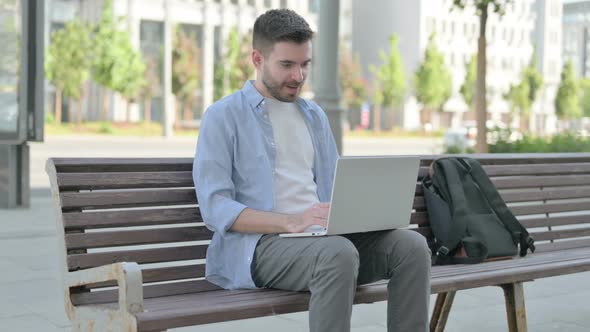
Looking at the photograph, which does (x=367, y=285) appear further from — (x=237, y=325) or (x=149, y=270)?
(x=237, y=325)

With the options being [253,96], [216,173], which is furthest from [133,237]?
[253,96]

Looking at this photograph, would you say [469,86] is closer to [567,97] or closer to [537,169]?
[567,97]

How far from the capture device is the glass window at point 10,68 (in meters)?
11.6

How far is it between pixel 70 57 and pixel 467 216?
147ft

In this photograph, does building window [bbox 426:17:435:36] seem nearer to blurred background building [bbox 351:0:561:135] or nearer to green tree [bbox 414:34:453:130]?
blurred background building [bbox 351:0:561:135]

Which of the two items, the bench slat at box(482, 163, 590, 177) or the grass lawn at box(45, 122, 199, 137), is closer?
the bench slat at box(482, 163, 590, 177)

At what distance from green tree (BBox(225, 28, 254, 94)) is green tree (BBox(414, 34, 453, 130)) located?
13.2 metres

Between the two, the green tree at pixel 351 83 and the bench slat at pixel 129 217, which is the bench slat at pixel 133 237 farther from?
the green tree at pixel 351 83

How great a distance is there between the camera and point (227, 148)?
12.0 ft

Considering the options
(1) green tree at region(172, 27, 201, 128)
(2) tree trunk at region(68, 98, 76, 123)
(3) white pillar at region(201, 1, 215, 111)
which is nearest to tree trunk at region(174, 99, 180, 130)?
(3) white pillar at region(201, 1, 215, 111)

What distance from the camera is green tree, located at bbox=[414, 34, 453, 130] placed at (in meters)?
64.5

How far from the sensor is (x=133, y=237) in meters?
3.79

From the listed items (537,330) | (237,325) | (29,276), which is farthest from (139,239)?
(29,276)

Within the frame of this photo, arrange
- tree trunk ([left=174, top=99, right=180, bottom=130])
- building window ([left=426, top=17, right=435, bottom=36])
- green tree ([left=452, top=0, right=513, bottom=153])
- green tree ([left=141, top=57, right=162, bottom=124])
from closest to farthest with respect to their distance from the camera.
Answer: green tree ([left=452, top=0, right=513, bottom=153]) → green tree ([left=141, top=57, right=162, bottom=124]) → tree trunk ([left=174, top=99, right=180, bottom=130]) → building window ([left=426, top=17, right=435, bottom=36])
